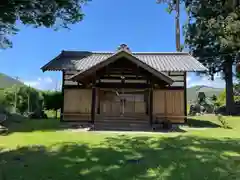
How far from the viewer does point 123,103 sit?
16469 millimetres

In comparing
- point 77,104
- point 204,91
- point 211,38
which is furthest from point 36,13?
point 204,91

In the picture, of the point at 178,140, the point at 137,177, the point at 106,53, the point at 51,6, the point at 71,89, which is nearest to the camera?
the point at 137,177

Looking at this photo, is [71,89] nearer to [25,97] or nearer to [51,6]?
[25,97]

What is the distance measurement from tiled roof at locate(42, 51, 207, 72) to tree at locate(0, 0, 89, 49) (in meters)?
5.71

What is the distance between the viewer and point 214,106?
92.8 ft

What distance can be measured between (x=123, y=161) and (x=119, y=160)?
0.13 m

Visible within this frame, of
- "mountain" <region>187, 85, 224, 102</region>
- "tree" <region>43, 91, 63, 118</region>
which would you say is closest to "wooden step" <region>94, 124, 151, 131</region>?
"tree" <region>43, 91, 63, 118</region>

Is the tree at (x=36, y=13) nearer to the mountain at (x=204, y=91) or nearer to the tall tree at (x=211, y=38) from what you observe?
the tall tree at (x=211, y=38)

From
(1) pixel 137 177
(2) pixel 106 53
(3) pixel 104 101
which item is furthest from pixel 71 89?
(1) pixel 137 177

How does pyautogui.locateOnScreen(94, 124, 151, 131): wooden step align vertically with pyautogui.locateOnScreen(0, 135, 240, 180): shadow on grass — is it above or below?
above

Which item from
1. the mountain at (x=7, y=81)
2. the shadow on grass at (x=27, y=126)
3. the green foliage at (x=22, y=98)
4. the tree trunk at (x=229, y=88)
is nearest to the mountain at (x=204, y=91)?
the tree trunk at (x=229, y=88)

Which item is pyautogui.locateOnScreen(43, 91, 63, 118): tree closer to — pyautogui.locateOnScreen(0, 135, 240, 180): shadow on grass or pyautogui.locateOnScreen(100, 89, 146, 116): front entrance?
pyautogui.locateOnScreen(100, 89, 146, 116): front entrance

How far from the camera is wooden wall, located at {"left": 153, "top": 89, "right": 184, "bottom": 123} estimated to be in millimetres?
16094

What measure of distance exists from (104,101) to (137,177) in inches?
432
